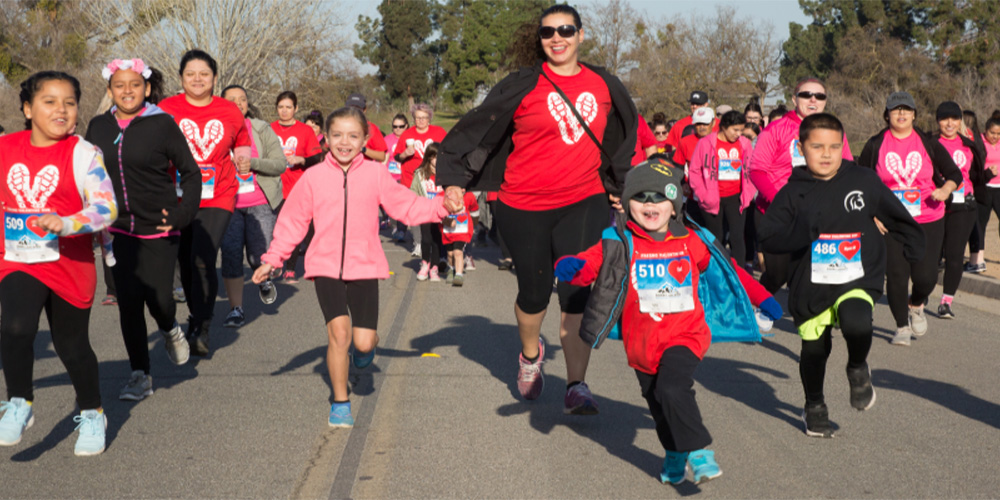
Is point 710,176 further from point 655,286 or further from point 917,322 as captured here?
point 655,286

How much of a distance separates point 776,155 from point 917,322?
187 centimetres

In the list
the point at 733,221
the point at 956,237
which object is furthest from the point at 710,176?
the point at 956,237

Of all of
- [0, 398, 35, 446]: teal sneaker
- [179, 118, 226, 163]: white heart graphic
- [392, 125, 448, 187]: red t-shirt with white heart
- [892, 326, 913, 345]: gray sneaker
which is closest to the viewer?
[0, 398, 35, 446]: teal sneaker

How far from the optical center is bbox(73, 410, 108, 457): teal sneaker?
17.0 ft

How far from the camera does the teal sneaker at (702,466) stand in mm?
4469

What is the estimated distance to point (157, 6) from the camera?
115ft

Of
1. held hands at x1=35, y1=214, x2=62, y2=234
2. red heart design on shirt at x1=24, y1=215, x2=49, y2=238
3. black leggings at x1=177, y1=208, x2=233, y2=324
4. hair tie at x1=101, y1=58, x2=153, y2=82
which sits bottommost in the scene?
black leggings at x1=177, y1=208, x2=233, y2=324

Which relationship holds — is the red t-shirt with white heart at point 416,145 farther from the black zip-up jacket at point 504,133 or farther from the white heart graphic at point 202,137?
the black zip-up jacket at point 504,133

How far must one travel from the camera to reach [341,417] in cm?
582

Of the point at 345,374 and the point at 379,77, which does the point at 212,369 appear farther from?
the point at 379,77

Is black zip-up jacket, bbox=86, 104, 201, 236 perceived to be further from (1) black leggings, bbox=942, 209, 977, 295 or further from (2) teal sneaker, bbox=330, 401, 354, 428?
(1) black leggings, bbox=942, 209, 977, 295

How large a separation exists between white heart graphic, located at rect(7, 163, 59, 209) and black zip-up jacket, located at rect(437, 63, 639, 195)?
2.06 m

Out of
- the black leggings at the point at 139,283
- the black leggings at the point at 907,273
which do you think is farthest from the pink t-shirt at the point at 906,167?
the black leggings at the point at 139,283

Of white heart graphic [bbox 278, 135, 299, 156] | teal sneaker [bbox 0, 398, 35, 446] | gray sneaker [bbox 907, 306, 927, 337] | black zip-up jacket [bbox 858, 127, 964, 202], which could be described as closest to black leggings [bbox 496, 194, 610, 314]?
teal sneaker [bbox 0, 398, 35, 446]
